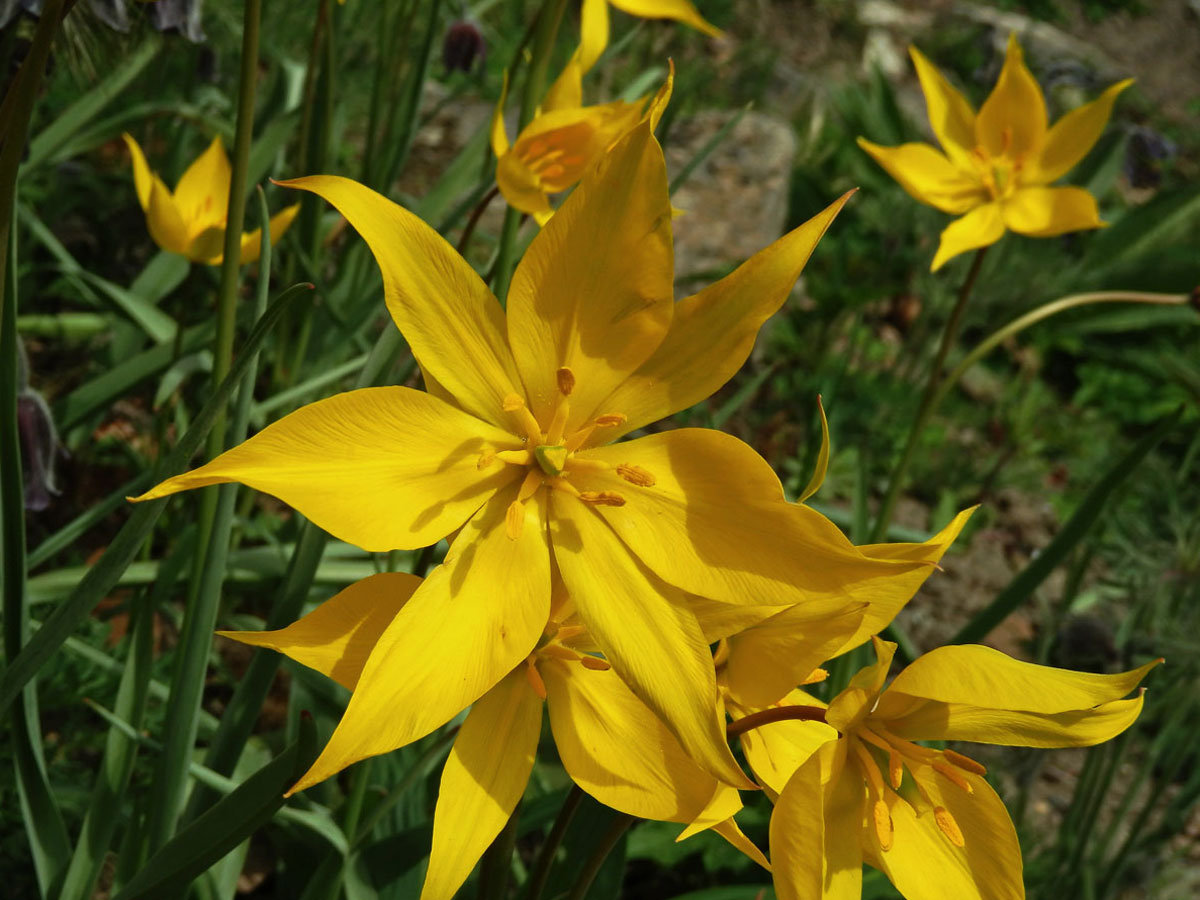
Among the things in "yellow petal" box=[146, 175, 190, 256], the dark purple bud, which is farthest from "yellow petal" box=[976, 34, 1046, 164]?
"yellow petal" box=[146, 175, 190, 256]

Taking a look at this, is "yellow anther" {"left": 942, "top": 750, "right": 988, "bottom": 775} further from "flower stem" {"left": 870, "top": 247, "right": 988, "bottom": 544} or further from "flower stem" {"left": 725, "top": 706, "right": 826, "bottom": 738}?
"flower stem" {"left": 870, "top": 247, "right": 988, "bottom": 544}

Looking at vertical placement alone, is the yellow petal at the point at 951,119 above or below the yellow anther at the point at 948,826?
above

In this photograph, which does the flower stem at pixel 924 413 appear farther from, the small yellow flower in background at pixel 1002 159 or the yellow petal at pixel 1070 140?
the yellow petal at pixel 1070 140

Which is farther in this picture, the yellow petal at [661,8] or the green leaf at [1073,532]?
the yellow petal at [661,8]

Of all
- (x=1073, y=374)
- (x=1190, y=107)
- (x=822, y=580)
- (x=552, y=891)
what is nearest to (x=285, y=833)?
(x=552, y=891)

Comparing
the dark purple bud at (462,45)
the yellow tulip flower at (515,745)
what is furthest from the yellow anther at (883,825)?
the dark purple bud at (462,45)

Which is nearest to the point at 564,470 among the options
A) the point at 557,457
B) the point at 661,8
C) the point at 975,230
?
the point at 557,457

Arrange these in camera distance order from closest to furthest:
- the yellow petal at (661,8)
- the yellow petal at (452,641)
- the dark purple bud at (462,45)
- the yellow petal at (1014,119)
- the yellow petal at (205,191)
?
1. the yellow petal at (452,641)
2. the yellow petal at (661,8)
3. the yellow petal at (205,191)
4. the yellow petal at (1014,119)
5. the dark purple bud at (462,45)
